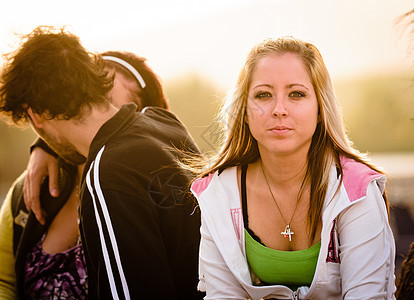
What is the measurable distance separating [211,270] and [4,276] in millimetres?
1439

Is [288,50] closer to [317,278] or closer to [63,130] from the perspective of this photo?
[317,278]


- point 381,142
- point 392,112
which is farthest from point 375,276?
point 392,112

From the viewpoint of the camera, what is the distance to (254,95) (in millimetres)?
1976

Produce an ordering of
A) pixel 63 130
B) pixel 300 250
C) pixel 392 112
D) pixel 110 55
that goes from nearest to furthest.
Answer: pixel 300 250, pixel 63 130, pixel 110 55, pixel 392 112

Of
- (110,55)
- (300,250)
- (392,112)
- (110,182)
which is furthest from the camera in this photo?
(392,112)

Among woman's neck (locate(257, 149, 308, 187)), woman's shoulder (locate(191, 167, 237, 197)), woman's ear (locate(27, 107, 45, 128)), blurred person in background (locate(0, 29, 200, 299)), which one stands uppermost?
woman's ear (locate(27, 107, 45, 128))

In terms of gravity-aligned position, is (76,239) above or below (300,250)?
below

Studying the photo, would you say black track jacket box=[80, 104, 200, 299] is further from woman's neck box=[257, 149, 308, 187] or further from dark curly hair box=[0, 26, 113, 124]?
woman's neck box=[257, 149, 308, 187]

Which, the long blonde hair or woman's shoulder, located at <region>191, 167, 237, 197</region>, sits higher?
the long blonde hair

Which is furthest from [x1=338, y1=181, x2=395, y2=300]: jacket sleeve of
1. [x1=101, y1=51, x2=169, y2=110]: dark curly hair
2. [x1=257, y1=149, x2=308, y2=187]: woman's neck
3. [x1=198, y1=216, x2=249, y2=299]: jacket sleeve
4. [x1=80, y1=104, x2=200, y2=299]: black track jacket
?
[x1=101, y1=51, x2=169, y2=110]: dark curly hair

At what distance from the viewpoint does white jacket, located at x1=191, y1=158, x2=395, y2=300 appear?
180 cm

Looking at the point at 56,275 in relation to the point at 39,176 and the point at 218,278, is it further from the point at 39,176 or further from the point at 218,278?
the point at 218,278

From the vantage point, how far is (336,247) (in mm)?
1876

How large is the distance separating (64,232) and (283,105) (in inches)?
58.1
